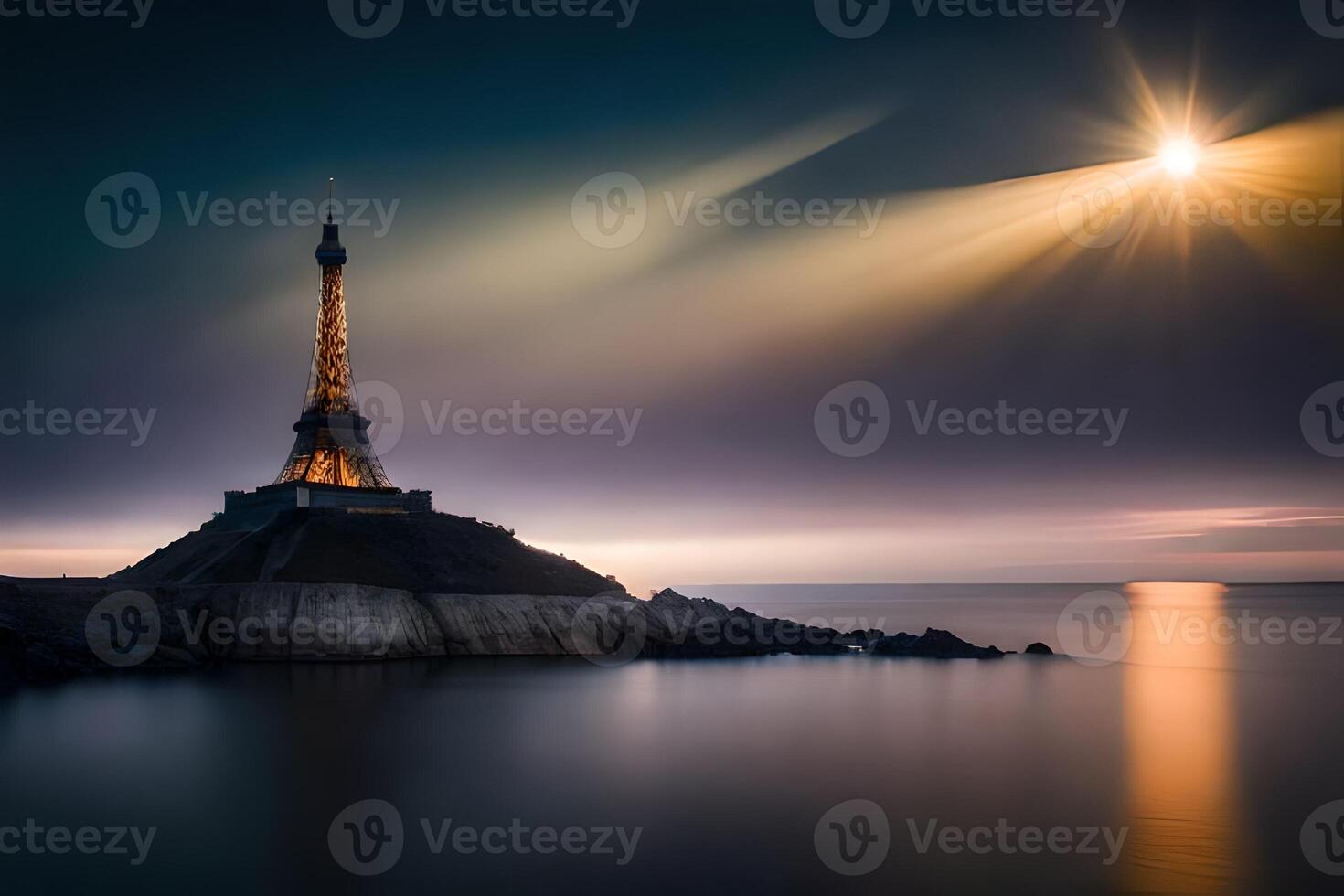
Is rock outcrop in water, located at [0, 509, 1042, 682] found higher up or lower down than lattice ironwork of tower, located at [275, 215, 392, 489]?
lower down

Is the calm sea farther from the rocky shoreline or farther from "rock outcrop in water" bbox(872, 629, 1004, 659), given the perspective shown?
"rock outcrop in water" bbox(872, 629, 1004, 659)

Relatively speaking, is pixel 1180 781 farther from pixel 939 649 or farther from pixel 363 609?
pixel 363 609

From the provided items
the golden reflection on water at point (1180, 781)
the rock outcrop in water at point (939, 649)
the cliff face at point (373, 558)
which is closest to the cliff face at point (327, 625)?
the cliff face at point (373, 558)

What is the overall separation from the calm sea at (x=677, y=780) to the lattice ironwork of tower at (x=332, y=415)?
192 ft

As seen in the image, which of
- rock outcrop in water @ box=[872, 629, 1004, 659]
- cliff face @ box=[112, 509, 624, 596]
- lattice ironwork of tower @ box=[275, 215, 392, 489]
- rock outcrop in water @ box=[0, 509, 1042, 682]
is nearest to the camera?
rock outcrop in water @ box=[0, 509, 1042, 682]

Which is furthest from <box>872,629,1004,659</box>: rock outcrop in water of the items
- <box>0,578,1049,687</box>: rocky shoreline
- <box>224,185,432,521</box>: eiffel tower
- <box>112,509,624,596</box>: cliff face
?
<box>224,185,432,521</box>: eiffel tower

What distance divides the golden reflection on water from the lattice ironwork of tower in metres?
92.5

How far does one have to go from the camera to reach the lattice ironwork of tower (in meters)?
137

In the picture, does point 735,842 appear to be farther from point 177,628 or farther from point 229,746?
point 177,628

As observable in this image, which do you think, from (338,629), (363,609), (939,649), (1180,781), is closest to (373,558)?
(363,609)

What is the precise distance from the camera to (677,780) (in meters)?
46.2

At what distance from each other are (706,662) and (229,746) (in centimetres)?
5525

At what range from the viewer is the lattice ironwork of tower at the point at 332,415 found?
13662 cm

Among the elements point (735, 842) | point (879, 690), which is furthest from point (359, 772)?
point (879, 690)
